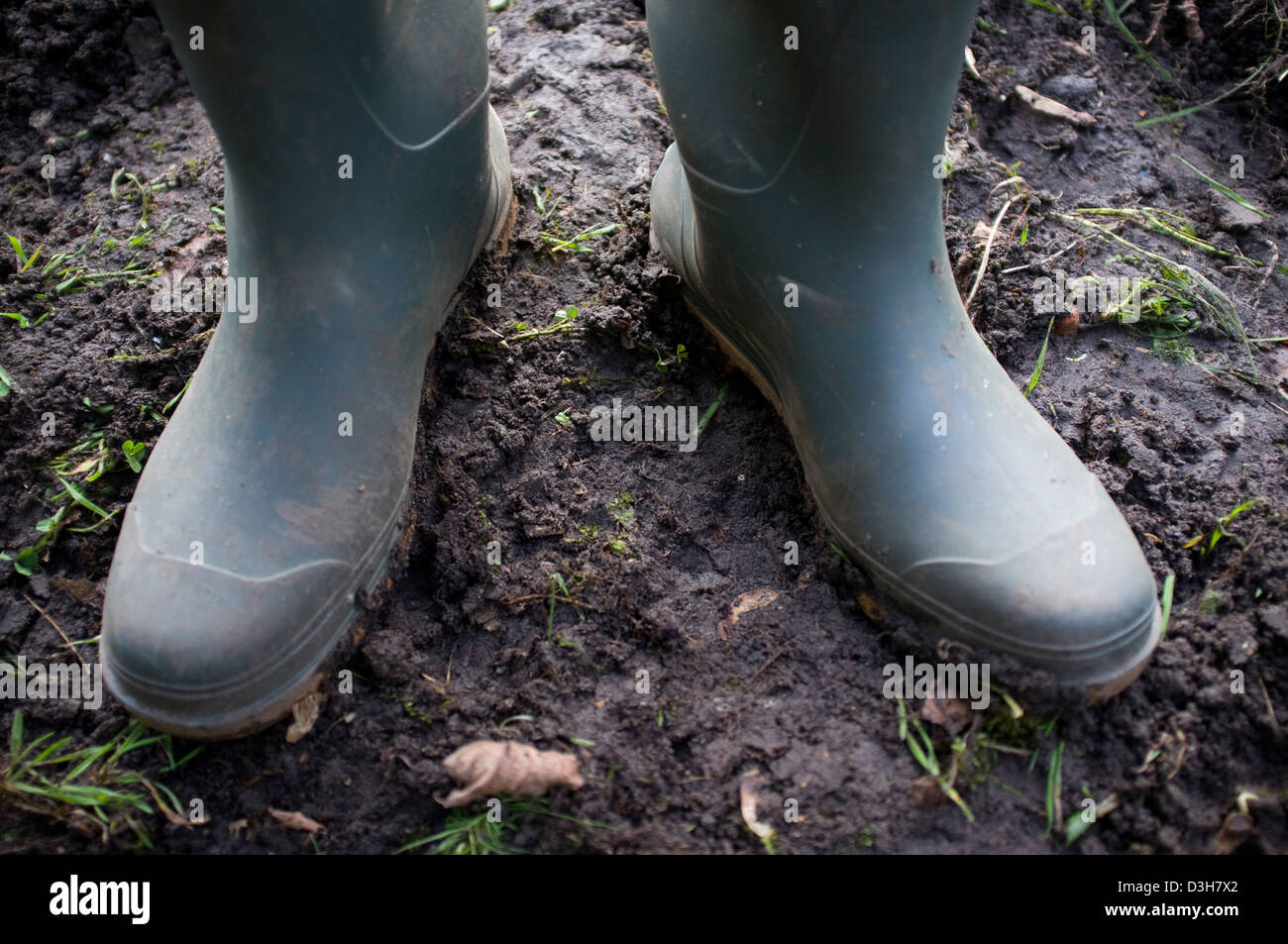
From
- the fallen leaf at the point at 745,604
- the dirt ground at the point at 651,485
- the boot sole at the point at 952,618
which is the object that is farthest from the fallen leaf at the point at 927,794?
the fallen leaf at the point at 745,604

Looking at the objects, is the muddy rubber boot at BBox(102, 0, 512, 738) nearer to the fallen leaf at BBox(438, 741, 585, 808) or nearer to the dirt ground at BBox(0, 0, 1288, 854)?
the dirt ground at BBox(0, 0, 1288, 854)

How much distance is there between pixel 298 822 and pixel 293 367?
0.56 m

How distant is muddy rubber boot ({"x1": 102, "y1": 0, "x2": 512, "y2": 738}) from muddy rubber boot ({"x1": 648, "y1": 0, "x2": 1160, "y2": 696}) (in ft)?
1.19

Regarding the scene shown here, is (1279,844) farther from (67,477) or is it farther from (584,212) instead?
(67,477)

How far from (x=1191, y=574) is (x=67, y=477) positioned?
1.63 m

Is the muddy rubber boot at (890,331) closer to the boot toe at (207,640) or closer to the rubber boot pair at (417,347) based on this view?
the rubber boot pair at (417,347)

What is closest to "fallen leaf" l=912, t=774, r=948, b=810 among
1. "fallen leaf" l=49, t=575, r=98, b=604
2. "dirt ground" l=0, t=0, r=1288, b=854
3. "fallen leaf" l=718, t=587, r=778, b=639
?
"dirt ground" l=0, t=0, r=1288, b=854

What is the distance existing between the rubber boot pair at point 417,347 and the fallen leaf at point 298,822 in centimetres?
12

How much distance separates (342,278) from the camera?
127cm

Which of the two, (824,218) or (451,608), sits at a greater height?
(824,218)

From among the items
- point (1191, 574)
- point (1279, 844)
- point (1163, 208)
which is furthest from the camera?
point (1163, 208)

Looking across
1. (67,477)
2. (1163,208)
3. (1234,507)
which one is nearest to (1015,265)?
(1163,208)

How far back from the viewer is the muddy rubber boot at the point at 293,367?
1.16m

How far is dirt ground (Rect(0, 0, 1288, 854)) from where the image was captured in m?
1.22
